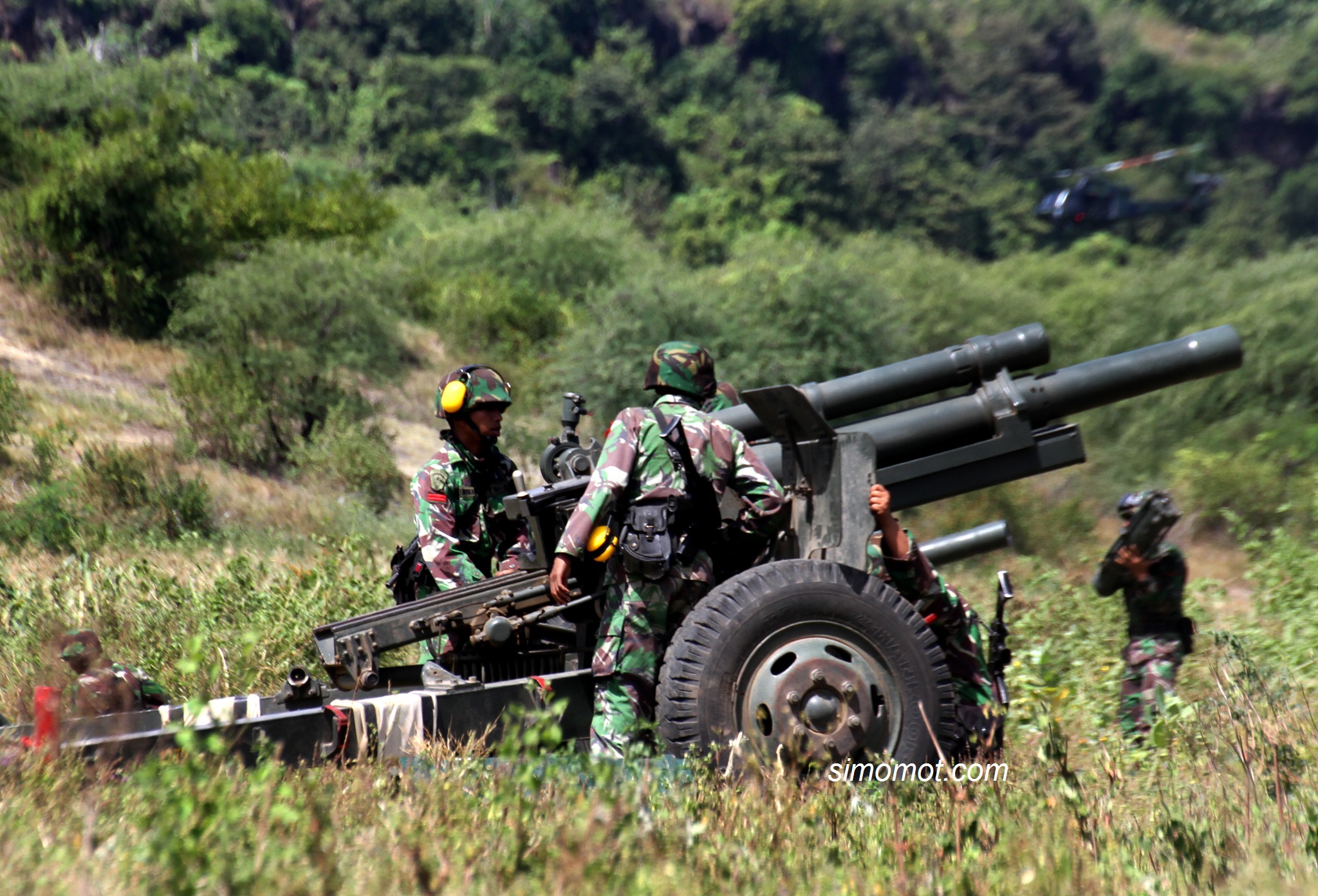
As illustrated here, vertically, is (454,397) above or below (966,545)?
above

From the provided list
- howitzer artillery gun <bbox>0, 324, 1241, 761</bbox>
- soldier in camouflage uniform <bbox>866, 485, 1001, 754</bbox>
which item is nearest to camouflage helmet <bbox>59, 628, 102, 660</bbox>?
howitzer artillery gun <bbox>0, 324, 1241, 761</bbox>

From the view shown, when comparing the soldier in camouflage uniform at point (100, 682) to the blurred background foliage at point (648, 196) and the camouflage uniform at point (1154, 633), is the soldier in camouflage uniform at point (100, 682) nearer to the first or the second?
the camouflage uniform at point (1154, 633)

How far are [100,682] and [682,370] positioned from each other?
95.2 inches

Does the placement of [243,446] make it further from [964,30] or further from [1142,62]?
[964,30]

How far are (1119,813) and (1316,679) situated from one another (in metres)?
2.45

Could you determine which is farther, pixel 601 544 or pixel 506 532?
pixel 506 532

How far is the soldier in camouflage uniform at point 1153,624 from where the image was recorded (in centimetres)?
598

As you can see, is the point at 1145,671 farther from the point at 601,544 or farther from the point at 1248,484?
the point at 1248,484

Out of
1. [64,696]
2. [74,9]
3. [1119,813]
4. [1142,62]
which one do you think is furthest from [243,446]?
[1142,62]

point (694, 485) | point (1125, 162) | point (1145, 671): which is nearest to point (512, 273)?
point (1145, 671)

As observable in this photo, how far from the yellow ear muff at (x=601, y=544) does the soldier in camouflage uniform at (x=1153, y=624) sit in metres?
2.76

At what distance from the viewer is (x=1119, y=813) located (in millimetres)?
3990

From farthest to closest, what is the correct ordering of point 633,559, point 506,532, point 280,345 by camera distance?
point 280,345 < point 506,532 < point 633,559

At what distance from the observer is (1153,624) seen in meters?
6.11
